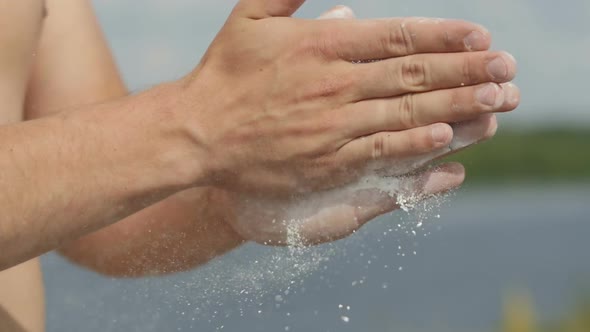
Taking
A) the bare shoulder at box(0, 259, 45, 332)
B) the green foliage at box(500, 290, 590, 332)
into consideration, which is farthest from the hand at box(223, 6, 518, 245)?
the green foliage at box(500, 290, 590, 332)

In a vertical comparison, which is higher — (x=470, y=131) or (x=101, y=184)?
(x=470, y=131)

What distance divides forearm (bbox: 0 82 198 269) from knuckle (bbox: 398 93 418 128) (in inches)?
14.0

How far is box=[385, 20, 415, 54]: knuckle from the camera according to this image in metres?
1.60

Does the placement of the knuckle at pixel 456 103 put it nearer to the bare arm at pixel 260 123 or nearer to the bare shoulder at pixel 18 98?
the bare arm at pixel 260 123

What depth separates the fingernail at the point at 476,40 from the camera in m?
1.58

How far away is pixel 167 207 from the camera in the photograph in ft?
6.91

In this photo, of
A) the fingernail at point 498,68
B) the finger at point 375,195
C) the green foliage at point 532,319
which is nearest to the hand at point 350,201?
the finger at point 375,195

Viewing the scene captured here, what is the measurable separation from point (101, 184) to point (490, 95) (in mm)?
656

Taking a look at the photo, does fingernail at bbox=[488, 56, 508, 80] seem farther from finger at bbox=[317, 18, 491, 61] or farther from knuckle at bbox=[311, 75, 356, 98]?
knuckle at bbox=[311, 75, 356, 98]

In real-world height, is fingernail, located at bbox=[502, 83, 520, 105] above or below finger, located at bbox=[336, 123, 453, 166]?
above

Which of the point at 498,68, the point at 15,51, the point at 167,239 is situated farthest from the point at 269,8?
the point at 15,51

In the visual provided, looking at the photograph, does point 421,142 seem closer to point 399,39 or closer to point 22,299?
point 399,39

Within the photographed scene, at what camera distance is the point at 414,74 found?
1.60m

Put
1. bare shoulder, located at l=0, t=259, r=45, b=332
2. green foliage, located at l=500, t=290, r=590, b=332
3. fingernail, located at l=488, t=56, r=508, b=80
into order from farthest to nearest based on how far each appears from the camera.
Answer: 1. green foliage, located at l=500, t=290, r=590, b=332
2. bare shoulder, located at l=0, t=259, r=45, b=332
3. fingernail, located at l=488, t=56, r=508, b=80
